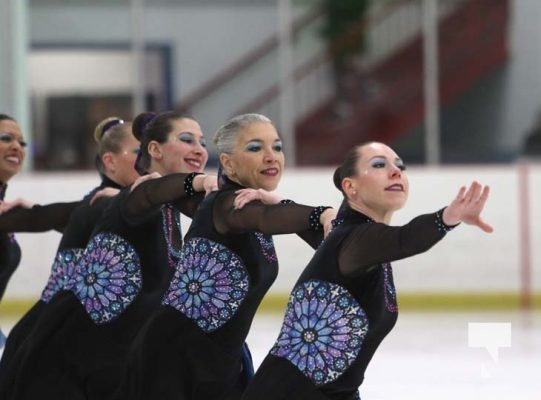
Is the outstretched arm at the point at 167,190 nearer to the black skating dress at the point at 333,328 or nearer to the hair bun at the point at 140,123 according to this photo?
the hair bun at the point at 140,123

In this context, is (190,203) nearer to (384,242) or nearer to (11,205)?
(384,242)

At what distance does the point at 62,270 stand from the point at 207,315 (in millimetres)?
1414

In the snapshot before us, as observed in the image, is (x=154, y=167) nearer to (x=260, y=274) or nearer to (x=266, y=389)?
(x=260, y=274)

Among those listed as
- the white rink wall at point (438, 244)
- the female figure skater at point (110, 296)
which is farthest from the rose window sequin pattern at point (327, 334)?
the white rink wall at point (438, 244)

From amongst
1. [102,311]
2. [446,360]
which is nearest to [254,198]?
[102,311]

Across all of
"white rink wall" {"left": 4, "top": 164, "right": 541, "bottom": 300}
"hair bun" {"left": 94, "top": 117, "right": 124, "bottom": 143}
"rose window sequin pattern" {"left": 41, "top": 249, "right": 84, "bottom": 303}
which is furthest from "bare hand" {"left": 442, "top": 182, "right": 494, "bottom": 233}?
"white rink wall" {"left": 4, "top": 164, "right": 541, "bottom": 300}

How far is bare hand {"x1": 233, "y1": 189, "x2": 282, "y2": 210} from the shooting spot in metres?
4.81

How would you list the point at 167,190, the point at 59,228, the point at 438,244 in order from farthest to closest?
the point at 438,244
the point at 59,228
the point at 167,190

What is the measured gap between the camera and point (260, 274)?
5.07 meters

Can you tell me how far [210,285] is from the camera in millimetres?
5094

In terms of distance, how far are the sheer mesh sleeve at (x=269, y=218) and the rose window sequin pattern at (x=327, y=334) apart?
23 centimetres

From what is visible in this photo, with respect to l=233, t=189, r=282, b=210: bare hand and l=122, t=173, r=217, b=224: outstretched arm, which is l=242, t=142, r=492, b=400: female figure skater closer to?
l=233, t=189, r=282, b=210: bare hand

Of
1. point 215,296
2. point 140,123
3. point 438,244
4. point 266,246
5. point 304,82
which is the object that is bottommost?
point 438,244

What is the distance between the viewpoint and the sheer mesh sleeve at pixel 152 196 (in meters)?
5.22
